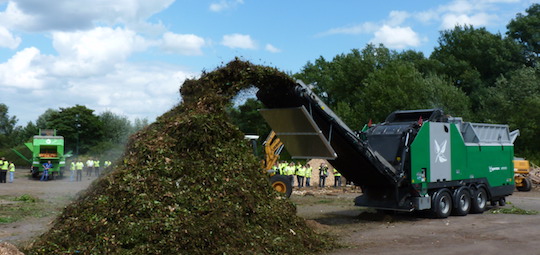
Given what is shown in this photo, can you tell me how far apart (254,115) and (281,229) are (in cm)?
3723

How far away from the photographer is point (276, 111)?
36.2 ft

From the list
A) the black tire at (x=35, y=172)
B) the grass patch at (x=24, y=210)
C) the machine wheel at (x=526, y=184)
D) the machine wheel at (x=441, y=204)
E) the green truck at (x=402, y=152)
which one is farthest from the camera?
the black tire at (x=35, y=172)

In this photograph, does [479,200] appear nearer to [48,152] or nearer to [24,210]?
[24,210]

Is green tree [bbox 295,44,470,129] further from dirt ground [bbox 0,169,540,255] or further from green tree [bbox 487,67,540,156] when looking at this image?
dirt ground [bbox 0,169,540,255]

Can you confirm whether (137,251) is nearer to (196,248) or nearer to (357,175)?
(196,248)

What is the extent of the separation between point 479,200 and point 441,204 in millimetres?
1972

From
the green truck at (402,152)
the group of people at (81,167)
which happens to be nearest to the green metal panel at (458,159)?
the green truck at (402,152)

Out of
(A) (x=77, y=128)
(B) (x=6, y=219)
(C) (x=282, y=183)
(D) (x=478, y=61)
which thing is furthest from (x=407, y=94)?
(A) (x=77, y=128)

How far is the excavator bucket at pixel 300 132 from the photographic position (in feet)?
35.5

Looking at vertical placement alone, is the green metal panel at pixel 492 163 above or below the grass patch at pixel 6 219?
above

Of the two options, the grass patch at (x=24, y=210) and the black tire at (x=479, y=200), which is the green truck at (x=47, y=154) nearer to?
the grass patch at (x=24, y=210)

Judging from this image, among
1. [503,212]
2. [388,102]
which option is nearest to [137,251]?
[503,212]

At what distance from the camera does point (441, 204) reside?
1315 cm

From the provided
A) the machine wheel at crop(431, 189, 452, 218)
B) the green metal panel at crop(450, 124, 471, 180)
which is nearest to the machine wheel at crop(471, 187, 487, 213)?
the green metal panel at crop(450, 124, 471, 180)
